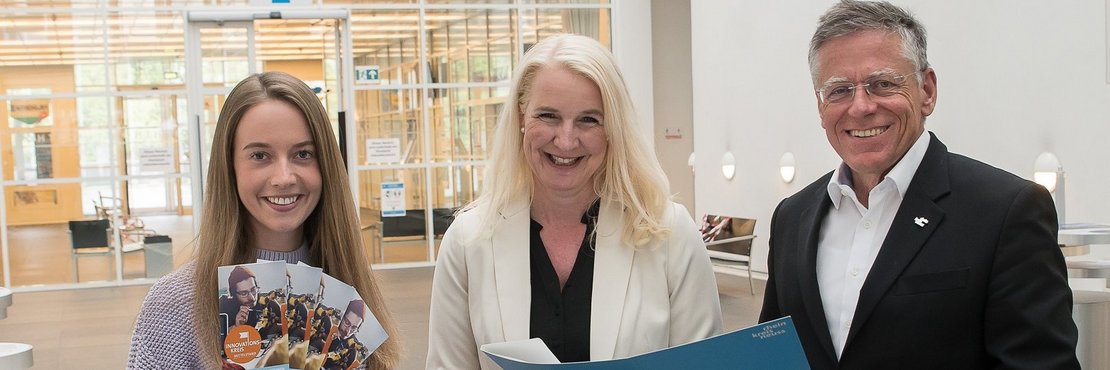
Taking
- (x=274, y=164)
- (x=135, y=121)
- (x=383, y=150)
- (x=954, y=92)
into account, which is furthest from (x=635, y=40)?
(x=274, y=164)

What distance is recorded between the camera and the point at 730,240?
12.1 m

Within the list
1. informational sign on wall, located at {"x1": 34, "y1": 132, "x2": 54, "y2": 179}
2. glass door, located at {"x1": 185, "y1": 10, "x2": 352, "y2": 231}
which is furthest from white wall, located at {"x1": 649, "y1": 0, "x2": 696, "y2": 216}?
informational sign on wall, located at {"x1": 34, "y1": 132, "x2": 54, "y2": 179}

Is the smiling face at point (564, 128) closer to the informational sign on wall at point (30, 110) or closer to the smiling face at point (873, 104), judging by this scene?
the smiling face at point (873, 104)

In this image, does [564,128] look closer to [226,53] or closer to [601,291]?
[601,291]

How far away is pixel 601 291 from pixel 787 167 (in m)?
10.9

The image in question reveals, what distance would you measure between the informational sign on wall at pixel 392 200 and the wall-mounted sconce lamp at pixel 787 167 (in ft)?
20.4

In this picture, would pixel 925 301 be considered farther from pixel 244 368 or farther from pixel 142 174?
pixel 142 174

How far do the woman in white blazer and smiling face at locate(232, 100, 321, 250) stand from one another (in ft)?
1.49

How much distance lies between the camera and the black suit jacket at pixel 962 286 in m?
2.04

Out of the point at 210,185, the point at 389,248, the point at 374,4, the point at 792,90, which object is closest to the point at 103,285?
the point at 389,248

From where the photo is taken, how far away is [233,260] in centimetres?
229

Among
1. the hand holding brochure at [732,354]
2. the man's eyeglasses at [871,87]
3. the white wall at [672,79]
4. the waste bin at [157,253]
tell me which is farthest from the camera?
the white wall at [672,79]

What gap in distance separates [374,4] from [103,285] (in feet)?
19.4

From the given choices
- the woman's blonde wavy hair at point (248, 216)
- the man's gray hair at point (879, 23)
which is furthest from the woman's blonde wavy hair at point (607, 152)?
the man's gray hair at point (879, 23)
